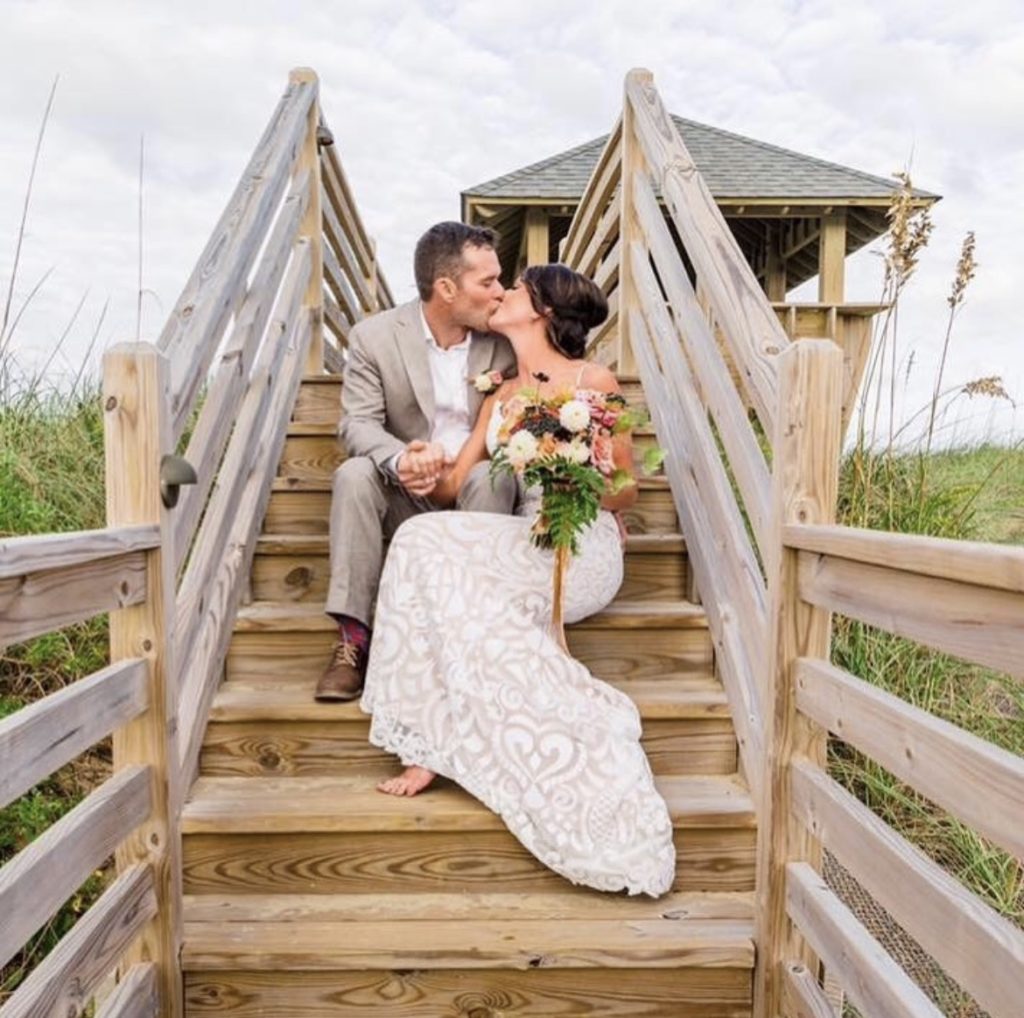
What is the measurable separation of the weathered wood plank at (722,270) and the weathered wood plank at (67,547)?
1.24m

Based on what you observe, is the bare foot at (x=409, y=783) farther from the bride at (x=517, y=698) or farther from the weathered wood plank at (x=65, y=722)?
the weathered wood plank at (x=65, y=722)

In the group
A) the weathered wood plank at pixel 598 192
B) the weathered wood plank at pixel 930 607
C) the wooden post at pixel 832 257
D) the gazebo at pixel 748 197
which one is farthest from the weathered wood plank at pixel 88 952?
the wooden post at pixel 832 257

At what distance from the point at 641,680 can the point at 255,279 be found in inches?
67.5

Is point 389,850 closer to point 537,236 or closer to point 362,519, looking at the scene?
point 362,519

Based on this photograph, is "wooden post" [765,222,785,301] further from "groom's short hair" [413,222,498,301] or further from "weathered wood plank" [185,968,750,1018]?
"weathered wood plank" [185,968,750,1018]

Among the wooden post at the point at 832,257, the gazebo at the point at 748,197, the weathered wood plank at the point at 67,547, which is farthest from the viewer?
the wooden post at the point at 832,257

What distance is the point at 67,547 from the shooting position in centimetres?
131

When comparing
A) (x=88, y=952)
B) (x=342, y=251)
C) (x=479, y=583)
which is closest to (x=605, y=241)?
(x=342, y=251)

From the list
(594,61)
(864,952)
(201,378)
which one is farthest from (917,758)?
(594,61)

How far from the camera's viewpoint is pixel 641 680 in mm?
2527

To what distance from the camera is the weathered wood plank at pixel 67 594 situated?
1.18 meters

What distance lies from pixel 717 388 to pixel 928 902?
1459 millimetres

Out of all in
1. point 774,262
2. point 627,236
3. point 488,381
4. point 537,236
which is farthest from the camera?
point 774,262

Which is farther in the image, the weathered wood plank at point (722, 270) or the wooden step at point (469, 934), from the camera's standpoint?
the weathered wood plank at point (722, 270)
